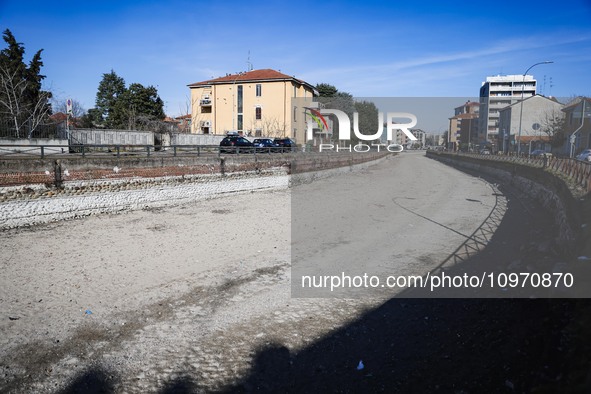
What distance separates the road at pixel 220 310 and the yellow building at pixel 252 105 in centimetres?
4207

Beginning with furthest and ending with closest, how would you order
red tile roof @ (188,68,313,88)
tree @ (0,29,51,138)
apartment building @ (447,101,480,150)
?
apartment building @ (447,101,480,150), red tile roof @ (188,68,313,88), tree @ (0,29,51,138)

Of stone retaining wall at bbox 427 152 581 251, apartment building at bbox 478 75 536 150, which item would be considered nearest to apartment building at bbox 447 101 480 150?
apartment building at bbox 478 75 536 150

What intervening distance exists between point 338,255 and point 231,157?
10497mm

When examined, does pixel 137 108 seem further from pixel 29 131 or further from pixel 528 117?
pixel 528 117

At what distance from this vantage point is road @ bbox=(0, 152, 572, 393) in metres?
4.53

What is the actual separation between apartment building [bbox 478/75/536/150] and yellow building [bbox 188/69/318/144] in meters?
61.5

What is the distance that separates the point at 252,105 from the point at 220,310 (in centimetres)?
5029

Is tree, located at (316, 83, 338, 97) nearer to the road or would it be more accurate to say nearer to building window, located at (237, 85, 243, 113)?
building window, located at (237, 85, 243, 113)

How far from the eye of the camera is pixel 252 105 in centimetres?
5419

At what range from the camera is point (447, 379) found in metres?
4.20

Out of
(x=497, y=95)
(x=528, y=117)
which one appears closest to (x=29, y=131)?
(x=528, y=117)

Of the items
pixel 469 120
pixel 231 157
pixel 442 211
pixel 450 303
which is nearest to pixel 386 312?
pixel 450 303

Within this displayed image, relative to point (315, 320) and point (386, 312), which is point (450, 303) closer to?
point (386, 312)

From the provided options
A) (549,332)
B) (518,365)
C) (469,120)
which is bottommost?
(518,365)
